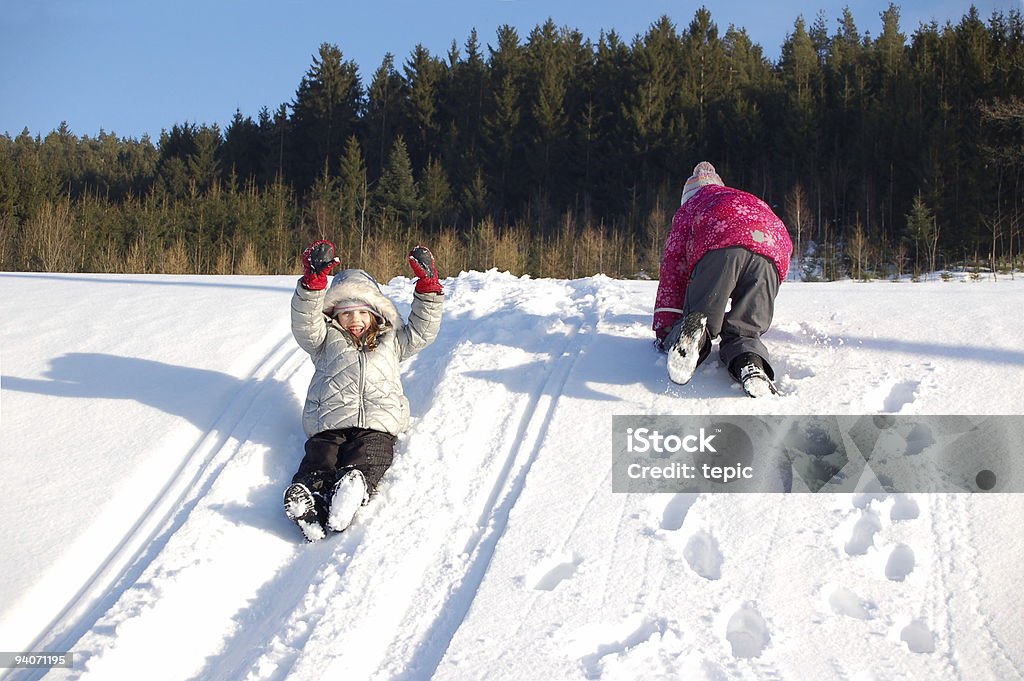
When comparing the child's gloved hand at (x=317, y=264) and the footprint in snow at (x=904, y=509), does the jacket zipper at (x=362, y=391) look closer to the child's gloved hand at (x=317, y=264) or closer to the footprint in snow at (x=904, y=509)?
the child's gloved hand at (x=317, y=264)

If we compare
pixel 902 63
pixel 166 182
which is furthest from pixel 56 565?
pixel 166 182

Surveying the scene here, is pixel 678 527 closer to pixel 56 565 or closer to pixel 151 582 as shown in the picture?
pixel 151 582

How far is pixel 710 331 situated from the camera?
3656 mm

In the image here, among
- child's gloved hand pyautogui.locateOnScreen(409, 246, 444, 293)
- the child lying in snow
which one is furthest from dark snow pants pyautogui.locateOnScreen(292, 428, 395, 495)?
child's gloved hand pyautogui.locateOnScreen(409, 246, 444, 293)

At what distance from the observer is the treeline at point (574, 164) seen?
20.1 meters

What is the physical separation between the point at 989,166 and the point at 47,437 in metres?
24.1

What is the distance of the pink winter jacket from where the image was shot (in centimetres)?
373

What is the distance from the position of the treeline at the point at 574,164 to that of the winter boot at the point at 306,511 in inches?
420

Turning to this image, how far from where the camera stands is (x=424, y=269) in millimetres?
3705

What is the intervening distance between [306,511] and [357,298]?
1.17m

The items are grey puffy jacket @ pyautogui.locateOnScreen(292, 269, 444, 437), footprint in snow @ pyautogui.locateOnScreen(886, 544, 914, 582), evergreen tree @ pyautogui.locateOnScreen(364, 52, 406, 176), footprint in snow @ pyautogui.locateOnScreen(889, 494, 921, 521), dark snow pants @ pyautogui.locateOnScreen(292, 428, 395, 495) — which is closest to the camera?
footprint in snow @ pyautogui.locateOnScreen(886, 544, 914, 582)

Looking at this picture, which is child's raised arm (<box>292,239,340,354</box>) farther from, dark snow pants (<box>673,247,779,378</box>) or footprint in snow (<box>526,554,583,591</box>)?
dark snow pants (<box>673,247,779,378</box>)

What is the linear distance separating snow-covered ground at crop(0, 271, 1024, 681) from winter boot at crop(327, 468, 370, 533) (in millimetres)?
99

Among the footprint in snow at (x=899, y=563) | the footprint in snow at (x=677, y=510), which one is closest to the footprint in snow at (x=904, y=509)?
the footprint in snow at (x=899, y=563)
